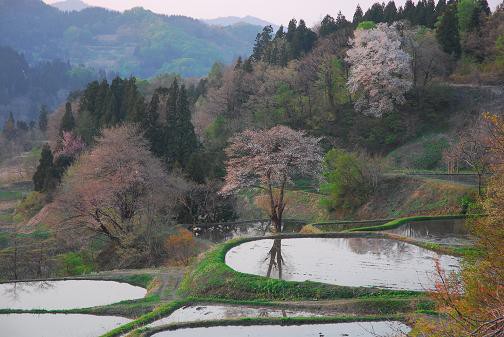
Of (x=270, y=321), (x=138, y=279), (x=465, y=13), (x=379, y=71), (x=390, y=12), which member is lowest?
(x=138, y=279)

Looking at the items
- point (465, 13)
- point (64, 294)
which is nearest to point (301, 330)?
point (64, 294)

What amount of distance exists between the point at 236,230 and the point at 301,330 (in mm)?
20650

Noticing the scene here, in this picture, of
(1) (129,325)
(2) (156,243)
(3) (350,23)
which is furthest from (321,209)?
(3) (350,23)

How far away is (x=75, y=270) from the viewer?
3234 centimetres

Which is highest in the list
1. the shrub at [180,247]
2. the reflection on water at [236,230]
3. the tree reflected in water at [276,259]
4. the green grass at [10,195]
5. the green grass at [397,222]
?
the tree reflected in water at [276,259]

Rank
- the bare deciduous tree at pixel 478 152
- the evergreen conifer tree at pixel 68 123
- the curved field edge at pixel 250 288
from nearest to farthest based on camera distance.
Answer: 1. the curved field edge at pixel 250 288
2. the bare deciduous tree at pixel 478 152
3. the evergreen conifer tree at pixel 68 123

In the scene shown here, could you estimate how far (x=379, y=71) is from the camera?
53.4 m

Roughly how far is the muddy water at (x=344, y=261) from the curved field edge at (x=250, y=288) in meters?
0.58

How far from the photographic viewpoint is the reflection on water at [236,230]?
111ft

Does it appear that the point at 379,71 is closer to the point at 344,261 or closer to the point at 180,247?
the point at 180,247

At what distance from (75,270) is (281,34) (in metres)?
59.8

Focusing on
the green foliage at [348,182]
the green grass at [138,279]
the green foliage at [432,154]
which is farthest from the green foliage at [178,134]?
the green grass at [138,279]

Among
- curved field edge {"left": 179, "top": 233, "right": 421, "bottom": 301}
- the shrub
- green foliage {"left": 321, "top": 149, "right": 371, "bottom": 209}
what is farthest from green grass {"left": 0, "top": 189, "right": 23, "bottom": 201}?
curved field edge {"left": 179, "top": 233, "right": 421, "bottom": 301}

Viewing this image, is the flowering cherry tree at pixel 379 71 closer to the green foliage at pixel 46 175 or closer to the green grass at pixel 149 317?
the green foliage at pixel 46 175
